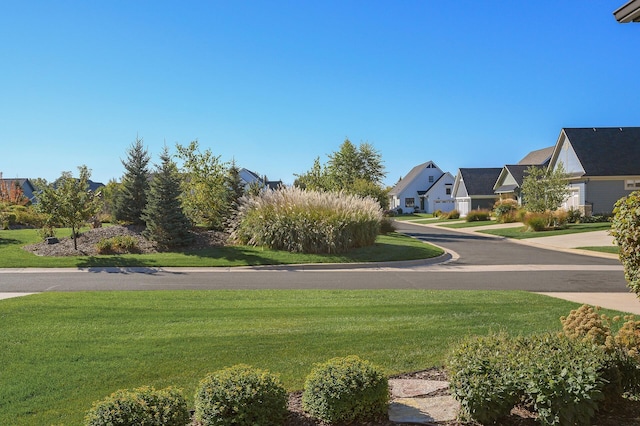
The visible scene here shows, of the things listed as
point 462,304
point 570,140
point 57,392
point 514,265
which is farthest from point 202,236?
point 570,140

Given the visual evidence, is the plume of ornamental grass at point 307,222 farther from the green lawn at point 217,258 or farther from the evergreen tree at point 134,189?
the evergreen tree at point 134,189

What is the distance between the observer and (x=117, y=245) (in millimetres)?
19375

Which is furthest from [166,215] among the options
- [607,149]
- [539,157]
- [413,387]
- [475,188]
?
[539,157]

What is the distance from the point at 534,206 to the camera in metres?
34.8

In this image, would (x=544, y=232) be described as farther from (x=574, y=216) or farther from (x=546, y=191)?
(x=574, y=216)

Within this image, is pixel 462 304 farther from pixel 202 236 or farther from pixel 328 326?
pixel 202 236

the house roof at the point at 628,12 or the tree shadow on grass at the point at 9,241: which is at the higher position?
the house roof at the point at 628,12

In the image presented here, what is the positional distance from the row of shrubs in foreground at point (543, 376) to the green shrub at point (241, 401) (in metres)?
1.43

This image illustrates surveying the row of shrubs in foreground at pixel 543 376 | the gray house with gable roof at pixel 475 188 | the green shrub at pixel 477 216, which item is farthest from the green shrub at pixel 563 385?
the gray house with gable roof at pixel 475 188

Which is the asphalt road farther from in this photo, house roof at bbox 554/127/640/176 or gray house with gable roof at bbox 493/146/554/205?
gray house with gable roof at bbox 493/146/554/205

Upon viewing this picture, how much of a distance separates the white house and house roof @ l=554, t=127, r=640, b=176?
97.7 feet

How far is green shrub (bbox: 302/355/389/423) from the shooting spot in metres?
3.77

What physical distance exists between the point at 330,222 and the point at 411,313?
1050 cm

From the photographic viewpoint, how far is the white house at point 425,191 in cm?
7162
